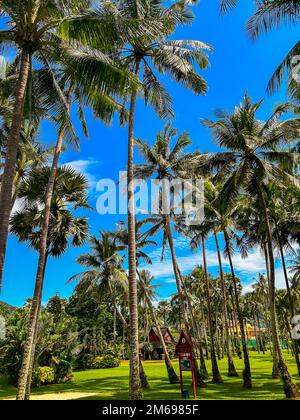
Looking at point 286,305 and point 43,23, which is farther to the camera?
point 286,305

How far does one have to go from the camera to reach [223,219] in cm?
2392

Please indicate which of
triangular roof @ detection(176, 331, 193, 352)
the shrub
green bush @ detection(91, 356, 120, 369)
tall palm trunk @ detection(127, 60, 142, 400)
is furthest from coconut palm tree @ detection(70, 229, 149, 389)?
green bush @ detection(91, 356, 120, 369)

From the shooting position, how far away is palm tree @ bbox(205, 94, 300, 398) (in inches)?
653

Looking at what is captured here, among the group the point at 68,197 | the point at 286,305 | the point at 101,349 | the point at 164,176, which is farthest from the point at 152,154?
the point at 101,349

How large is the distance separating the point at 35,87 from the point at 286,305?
37.8m

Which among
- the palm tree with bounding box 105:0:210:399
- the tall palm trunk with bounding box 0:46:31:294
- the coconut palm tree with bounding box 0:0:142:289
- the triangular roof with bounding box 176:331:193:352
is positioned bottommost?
the triangular roof with bounding box 176:331:193:352

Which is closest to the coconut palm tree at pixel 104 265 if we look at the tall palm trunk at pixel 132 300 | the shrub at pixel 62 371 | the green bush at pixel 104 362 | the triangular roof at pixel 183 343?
the shrub at pixel 62 371

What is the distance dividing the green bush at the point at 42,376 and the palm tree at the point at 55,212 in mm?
10303

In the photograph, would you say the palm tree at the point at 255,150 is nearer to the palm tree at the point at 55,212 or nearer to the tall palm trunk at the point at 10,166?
the palm tree at the point at 55,212

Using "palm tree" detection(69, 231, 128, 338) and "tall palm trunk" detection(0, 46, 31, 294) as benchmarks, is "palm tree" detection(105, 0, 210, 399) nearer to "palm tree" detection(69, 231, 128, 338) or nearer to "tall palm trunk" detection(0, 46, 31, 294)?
"tall palm trunk" detection(0, 46, 31, 294)

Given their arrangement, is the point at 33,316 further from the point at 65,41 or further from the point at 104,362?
the point at 104,362

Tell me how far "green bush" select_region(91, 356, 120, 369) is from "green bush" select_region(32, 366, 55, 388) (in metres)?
16.1

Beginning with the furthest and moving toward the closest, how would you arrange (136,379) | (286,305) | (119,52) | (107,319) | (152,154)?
(107,319) → (286,305) → (152,154) → (119,52) → (136,379)

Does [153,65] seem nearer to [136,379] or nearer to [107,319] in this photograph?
[136,379]
